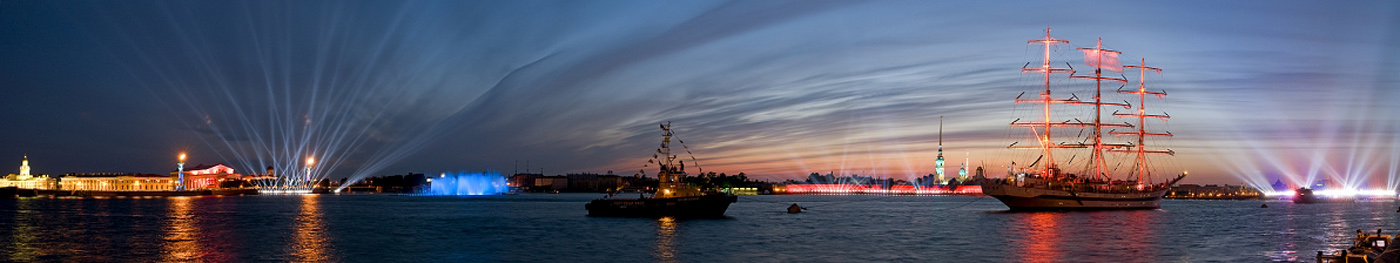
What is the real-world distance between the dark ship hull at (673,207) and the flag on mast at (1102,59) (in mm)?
51928

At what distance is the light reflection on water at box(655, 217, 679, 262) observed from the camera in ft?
131

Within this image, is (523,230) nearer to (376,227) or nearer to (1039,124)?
(376,227)

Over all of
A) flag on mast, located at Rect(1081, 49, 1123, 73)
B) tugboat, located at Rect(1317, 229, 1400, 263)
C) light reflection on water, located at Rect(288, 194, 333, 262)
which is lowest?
light reflection on water, located at Rect(288, 194, 333, 262)

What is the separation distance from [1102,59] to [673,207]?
6152 centimetres

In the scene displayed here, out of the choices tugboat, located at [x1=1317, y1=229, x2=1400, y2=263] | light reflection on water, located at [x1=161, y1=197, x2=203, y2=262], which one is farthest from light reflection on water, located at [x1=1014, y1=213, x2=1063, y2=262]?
light reflection on water, located at [x1=161, y1=197, x2=203, y2=262]

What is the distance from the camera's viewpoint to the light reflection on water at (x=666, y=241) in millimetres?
39997

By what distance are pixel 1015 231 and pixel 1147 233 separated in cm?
778

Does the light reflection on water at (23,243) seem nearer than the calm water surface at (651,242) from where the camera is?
Yes

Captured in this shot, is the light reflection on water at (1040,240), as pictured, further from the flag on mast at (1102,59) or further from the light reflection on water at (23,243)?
the flag on mast at (1102,59)

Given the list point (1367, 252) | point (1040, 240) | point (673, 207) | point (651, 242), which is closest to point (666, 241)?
point (651, 242)

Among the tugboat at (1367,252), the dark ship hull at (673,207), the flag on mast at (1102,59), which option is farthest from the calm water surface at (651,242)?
the flag on mast at (1102,59)

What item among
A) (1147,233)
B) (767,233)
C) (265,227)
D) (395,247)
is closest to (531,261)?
(395,247)

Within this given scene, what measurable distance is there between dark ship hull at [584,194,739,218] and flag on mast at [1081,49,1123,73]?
5193 cm

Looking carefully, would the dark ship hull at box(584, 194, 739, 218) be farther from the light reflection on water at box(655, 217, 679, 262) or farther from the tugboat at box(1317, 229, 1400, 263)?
the tugboat at box(1317, 229, 1400, 263)
